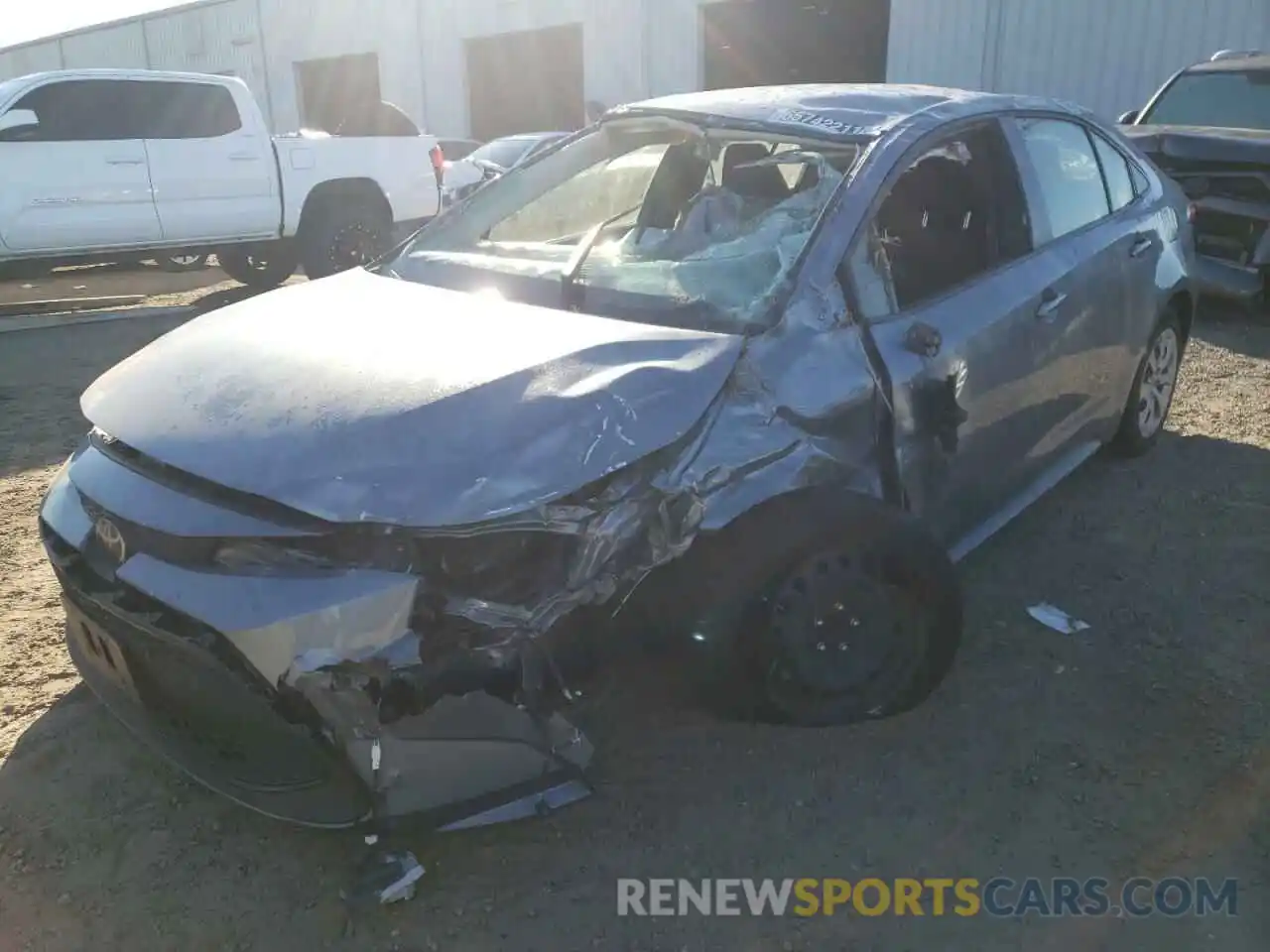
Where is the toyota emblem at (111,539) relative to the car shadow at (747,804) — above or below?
above

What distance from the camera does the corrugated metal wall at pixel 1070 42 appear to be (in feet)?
41.8

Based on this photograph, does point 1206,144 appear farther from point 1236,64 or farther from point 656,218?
point 656,218

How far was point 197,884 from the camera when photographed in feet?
7.46

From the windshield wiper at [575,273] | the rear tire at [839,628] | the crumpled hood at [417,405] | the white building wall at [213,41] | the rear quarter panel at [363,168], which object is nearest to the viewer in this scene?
the crumpled hood at [417,405]

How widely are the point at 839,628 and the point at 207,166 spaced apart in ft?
26.6

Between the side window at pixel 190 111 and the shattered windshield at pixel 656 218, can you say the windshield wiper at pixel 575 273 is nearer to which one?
the shattered windshield at pixel 656 218

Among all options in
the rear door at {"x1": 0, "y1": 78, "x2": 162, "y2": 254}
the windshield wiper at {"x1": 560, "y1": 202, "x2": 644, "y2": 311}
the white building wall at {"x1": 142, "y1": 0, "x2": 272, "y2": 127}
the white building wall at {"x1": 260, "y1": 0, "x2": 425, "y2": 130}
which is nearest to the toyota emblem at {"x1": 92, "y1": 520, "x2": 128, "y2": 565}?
the windshield wiper at {"x1": 560, "y1": 202, "x2": 644, "y2": 311}

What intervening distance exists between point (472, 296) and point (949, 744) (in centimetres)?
184

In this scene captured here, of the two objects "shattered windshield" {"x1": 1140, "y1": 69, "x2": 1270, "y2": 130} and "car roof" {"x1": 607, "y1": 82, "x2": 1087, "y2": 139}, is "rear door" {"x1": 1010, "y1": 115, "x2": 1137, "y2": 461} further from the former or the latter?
"shattered windshield" {"x1": 1140, "y1": 69, "x2": 1270, "y2": 130}

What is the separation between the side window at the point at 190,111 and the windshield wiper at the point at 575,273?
23.0 ft

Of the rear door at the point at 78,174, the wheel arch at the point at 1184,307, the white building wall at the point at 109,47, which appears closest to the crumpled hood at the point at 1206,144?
the wheel arch at the point at 1184,307

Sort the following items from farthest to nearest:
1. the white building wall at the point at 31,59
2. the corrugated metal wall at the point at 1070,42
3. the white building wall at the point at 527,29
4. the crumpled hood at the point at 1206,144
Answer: the white building wall at the point at 31,59, the white building wall at the point at 527,29, the corrugated metal wall at the point at 1070,42, the crumpled hood at the point at 1206,144

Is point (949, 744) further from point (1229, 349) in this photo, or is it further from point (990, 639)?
point (1229, 349)

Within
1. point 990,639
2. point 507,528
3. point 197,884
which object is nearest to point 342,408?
point 507,528
